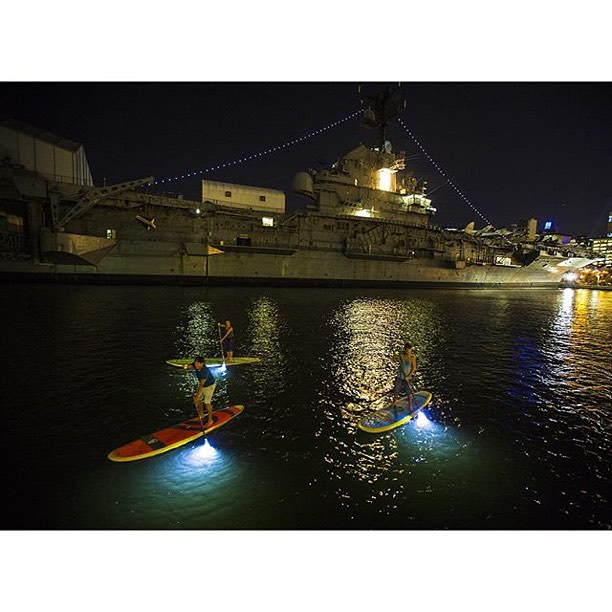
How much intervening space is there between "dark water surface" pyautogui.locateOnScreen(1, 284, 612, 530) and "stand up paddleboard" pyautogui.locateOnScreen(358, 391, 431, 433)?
23 cm

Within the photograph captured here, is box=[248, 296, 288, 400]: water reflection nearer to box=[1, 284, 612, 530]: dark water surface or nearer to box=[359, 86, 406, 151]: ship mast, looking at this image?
box=[1, 284, 612, 530]: dark water surface

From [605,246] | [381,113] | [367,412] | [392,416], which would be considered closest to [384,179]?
[381,113]

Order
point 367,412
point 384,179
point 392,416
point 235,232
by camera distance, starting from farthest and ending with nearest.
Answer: point 384,179 → point 235,232 → point 367,412 → point 392,416

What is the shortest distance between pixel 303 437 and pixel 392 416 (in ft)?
7.99

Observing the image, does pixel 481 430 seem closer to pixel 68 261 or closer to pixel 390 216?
pixel 68 261

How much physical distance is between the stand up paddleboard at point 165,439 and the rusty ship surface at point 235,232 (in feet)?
108

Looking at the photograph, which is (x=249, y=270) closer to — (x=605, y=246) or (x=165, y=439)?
(x=165, y=439)

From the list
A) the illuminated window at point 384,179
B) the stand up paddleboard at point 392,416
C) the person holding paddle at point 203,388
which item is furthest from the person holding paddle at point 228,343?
the illuminated window at point 384,179

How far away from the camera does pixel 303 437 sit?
287 inches

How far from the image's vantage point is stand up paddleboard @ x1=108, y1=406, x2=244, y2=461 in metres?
6.31

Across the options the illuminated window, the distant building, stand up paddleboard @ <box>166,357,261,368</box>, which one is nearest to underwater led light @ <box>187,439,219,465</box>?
stand up paddleboard @ <box>166,357,261,368</box>

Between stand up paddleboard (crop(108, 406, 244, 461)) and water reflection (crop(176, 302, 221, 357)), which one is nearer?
stand up paddleboard (crop(108, 406, 244, 461))

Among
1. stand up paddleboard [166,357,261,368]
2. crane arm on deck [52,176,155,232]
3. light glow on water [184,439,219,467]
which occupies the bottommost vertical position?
light glow on water [184,439,219,467]

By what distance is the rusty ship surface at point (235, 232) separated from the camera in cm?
3172
